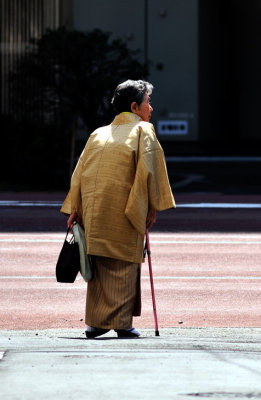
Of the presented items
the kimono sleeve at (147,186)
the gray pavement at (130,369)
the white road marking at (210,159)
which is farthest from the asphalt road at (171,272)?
the white road marking at (210,159)

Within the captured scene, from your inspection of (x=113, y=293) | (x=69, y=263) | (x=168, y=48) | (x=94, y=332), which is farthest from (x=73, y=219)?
(x=168, y=48)

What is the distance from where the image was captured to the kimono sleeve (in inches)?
268

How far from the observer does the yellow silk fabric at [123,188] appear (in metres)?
6.84

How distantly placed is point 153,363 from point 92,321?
73.7 inches

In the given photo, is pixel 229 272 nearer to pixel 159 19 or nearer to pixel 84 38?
pixel 84 38

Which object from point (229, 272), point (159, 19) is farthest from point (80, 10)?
point (229, 272)

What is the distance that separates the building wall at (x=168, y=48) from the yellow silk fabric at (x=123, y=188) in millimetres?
25841

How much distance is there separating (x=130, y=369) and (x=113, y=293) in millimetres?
1917

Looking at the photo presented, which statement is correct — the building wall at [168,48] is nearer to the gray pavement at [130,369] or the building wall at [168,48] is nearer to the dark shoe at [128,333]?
the dark shoe at [128,333]

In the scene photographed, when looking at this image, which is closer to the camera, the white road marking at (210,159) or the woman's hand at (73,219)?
the woman's hand at (73,219)

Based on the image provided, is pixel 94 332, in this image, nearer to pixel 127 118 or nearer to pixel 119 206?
pixel 119 206

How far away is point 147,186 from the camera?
6828 mm

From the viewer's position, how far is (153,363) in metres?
5.20

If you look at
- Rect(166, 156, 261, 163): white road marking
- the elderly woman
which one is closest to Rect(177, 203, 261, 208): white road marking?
Rect(166, 156, 261, 163): white road marking
